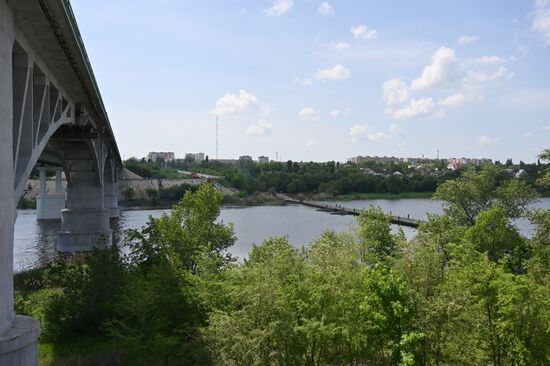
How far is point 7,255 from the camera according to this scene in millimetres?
12484

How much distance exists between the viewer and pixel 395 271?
16.1 metres

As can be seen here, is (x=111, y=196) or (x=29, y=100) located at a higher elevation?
(x=29, y=100)

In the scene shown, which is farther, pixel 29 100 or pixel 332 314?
pixel 29 100

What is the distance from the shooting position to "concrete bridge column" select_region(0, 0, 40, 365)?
38.7 feet

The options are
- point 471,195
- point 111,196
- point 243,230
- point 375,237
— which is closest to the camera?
point 375,237

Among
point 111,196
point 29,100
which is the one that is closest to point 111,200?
point 111,196

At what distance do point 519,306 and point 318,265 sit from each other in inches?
244

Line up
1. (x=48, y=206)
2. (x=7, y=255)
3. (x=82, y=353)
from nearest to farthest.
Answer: (x=7, y=255)
(x=82, y=353)
(x=48, y=206)

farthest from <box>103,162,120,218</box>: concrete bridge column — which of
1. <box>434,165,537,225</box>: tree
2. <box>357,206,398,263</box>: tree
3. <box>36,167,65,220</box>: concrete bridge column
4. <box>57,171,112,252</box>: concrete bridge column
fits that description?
<box>357,206,398,263</box>: tree

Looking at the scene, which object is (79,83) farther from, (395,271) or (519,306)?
(519,306)

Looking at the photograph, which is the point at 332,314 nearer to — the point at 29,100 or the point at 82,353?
the point at 82,353

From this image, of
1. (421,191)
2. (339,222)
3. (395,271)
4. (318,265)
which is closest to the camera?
(395,271)

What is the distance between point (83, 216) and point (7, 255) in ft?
102

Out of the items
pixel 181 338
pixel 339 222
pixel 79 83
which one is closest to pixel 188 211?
pixel 79 83
